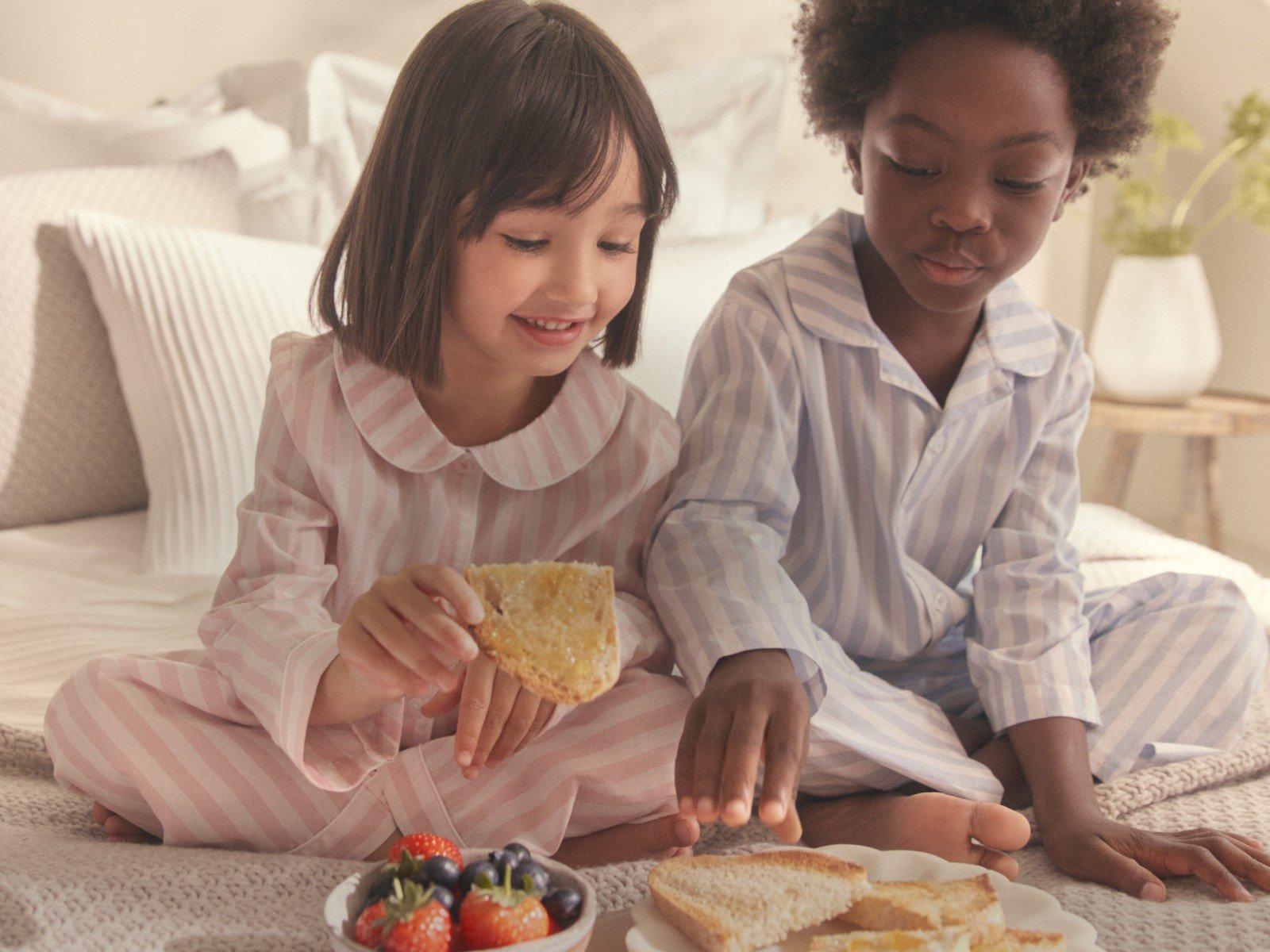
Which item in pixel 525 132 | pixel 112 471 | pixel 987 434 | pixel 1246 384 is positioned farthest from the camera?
pixel 1246 384

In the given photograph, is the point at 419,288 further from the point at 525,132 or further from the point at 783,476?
the point at 783,476

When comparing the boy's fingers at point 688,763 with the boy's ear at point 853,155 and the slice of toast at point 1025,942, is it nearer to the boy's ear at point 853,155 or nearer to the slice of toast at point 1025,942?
the slice of toast at point 1025,942

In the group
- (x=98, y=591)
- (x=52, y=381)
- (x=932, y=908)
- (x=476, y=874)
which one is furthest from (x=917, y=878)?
(x=52, y=381)

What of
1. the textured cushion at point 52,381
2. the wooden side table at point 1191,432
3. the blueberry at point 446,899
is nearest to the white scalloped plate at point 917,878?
the blueberry at point 446,899

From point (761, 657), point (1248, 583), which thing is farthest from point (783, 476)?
point (1248, 583)

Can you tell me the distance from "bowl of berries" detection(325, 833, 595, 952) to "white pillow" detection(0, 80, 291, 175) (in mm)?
1352

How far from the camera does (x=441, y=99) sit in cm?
98

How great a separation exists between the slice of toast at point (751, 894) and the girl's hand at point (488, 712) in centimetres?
14

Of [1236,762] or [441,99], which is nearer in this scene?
[441,99]

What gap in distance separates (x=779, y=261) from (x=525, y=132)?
1.30 feet

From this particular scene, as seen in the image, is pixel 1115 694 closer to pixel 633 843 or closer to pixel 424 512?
pixel 633 843

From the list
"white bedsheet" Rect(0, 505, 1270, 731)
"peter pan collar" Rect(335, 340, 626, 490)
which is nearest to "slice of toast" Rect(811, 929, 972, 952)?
"peter pan collar" Rect(335, 340, 626, 490)

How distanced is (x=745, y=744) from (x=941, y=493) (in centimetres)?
49

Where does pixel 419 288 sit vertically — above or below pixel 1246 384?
above
